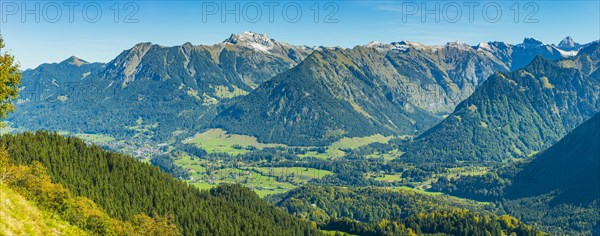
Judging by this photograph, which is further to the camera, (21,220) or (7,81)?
(7,81)

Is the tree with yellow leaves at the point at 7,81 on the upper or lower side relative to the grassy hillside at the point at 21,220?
upper

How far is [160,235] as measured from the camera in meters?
132

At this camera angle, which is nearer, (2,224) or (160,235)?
(2,224)

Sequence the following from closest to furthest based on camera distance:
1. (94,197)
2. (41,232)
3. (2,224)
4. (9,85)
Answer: (2,224)
(41,232)
(9,85)
(94,197)

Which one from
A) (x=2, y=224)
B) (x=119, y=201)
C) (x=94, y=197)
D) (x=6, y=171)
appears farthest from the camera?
(x=119, y=201)

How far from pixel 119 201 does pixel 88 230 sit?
3637 inches

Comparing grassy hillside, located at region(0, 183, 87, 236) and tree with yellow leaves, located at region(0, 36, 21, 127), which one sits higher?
tree with yellow leaves, located at region(0, 36, 21, 127)

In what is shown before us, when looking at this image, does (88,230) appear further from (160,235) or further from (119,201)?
(119,201)

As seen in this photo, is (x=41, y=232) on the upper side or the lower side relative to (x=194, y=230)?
upper

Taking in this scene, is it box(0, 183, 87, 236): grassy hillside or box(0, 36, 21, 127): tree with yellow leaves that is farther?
box(0, 36, 21, 127): tree with yellow leaves

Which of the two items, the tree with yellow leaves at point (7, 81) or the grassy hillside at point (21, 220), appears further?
the tree with yellow leaves at point (7, 81)

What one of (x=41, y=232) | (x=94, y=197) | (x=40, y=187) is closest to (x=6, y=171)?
(x=40, y=187)

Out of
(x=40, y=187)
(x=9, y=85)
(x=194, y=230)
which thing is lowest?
(x=194, y=230)

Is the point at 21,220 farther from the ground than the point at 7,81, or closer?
closer
